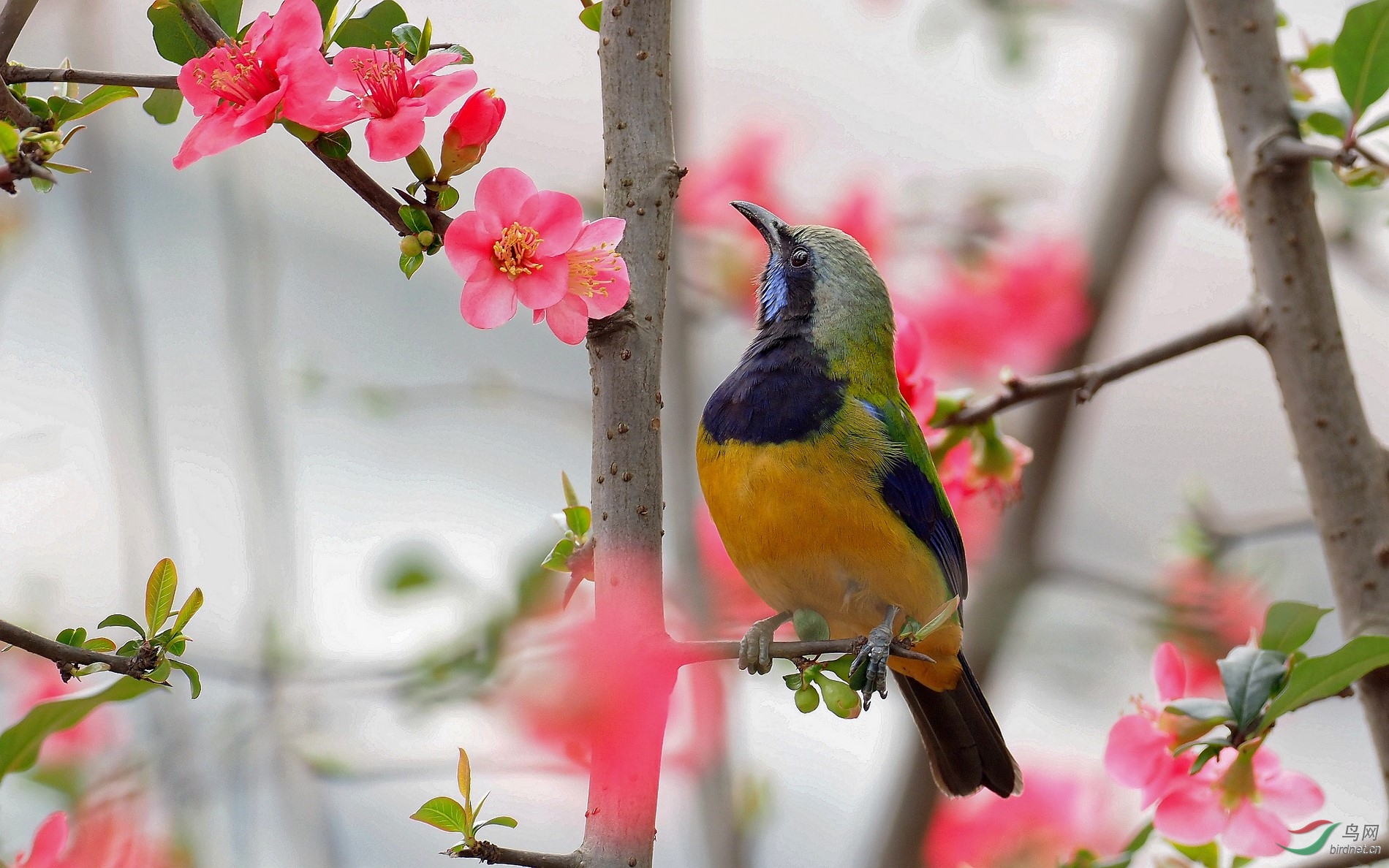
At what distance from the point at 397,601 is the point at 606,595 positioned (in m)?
0.56

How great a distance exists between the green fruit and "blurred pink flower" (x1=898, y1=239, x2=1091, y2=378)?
1379 millimetres

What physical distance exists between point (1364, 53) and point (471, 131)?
0.79m

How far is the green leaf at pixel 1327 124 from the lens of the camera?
107 cm

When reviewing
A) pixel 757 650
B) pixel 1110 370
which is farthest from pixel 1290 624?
pixel 757 650

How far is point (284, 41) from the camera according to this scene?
0.75 metres

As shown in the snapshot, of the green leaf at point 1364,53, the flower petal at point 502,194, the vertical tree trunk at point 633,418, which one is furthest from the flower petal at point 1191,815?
the flower petal at point 502,194

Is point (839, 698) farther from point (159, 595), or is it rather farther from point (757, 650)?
point (159, 595)

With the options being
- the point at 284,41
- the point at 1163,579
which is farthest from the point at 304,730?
the point at 1163,579

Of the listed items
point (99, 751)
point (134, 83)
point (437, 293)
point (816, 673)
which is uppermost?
point (437, 293)

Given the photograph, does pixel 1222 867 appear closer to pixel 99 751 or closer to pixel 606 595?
pixel 606 595

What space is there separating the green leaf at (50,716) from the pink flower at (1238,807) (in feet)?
2.72

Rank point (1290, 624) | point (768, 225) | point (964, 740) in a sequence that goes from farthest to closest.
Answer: point (768, 225) → point (964, 740) → point (1290, 624)

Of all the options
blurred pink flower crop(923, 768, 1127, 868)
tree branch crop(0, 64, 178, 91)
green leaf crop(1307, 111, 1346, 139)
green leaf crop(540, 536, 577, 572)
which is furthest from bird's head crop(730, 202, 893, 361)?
blurred pink flower crop(923, 768, 1127, 868)

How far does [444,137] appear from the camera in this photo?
771mm
